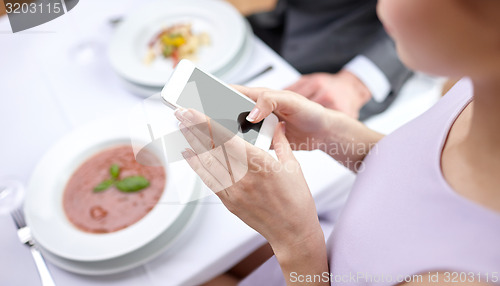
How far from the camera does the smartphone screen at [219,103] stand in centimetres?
58

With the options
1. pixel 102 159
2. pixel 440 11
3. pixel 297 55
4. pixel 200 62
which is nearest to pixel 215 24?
pixel 200 62

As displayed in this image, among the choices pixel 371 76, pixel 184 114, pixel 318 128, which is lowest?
pixel 371 76

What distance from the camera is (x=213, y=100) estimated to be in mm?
589

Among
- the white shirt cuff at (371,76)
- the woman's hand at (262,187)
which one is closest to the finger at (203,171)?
the woman's hand at (262,187)

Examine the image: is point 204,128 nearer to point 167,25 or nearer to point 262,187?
point 262,187

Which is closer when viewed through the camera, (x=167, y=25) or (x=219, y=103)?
(x=219, y=103)

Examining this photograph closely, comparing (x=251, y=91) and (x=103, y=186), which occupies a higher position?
(x=251, y=91)

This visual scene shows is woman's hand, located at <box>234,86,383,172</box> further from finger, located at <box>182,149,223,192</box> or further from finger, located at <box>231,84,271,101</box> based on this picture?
finger, located at <box>182,149,223,192</box>

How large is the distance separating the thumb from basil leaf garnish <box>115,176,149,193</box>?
0.24m

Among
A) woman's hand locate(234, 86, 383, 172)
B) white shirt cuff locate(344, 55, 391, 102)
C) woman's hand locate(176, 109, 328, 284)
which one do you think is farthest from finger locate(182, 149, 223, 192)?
white shirt cuff locate(344, 55, 391, 102)

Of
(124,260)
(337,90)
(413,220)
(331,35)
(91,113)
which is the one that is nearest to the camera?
(413,220)

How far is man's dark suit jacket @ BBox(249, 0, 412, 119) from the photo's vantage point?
106 centimetres

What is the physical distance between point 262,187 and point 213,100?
5.5 inches

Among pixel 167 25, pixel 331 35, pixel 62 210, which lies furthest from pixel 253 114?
pixel 331 35
